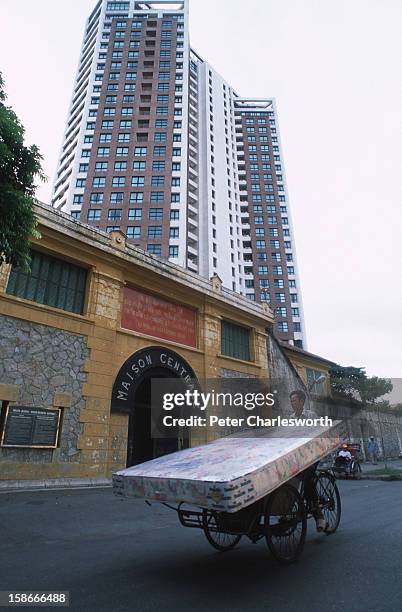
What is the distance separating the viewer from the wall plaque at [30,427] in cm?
942

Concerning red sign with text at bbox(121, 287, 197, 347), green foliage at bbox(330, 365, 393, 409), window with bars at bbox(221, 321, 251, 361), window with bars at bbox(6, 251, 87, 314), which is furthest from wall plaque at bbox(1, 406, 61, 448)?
green foliage at bbox(330, 365, 393, 409)

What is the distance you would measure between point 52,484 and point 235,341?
10.4 metres

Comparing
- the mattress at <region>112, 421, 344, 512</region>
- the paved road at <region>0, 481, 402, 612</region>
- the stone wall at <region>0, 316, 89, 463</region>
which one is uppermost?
the stone wall at <region>0, 316, 89, 463</region>

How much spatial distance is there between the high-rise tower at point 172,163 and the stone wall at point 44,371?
36.4 m

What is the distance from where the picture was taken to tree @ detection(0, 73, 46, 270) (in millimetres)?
6238

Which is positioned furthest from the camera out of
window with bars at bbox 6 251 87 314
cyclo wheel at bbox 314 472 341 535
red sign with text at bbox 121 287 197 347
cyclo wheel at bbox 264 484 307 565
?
red sign with text at bbox 121 287 197 347

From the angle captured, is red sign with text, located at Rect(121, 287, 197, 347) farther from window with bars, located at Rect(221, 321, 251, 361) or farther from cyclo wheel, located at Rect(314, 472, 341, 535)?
cyclo wheel, located at Rect(314, 472, 341, 535)

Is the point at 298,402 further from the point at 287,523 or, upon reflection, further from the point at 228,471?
the point at 228,471

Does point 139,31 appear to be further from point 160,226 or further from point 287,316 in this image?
point 287,316

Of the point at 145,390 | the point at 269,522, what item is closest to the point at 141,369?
the point at 145,390

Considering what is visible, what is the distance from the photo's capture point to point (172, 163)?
52.8 meters

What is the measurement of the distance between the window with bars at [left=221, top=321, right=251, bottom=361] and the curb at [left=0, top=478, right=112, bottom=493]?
8094 mm

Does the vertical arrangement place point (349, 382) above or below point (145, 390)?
above

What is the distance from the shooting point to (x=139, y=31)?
202ft
